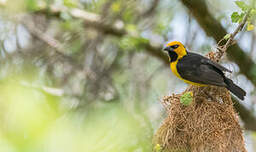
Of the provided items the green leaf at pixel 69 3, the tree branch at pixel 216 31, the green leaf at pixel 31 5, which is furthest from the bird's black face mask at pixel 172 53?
the green leaf at pixel 69 3

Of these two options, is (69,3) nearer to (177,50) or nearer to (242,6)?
(177,50)

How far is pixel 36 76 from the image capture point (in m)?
4.92

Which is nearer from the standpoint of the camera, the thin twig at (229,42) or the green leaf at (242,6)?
the green leaf at (242,6)

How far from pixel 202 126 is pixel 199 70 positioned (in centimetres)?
55

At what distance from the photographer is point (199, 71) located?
9.65ft

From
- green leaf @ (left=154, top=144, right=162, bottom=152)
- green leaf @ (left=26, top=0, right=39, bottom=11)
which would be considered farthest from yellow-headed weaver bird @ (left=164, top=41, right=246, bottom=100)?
green leaf @ (left=26, top=0, right=39, bottom=11)

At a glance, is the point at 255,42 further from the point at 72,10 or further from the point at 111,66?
the point at 72,10

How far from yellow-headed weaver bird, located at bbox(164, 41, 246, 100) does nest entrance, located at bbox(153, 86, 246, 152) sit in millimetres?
85

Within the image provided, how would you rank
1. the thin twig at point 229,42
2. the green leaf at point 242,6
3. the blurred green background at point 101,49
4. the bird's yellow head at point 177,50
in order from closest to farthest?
the green leaf at point 242,6 < the thin twig at point 229,42 < the bird's yellow head at point 177,50 < the blurred green background at point 101,49

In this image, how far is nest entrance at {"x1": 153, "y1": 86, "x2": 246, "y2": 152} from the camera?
2.52 meters

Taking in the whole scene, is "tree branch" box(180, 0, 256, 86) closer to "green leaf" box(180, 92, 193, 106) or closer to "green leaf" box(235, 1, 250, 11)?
"green leaf" box(235, 1, 250, 11)

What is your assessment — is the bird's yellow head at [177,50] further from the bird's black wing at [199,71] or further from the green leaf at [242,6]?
the green leaf at [242,6]

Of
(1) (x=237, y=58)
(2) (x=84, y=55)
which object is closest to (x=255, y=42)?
(1) (x=237, y=58)

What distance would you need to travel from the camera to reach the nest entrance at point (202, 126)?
8.27ft
